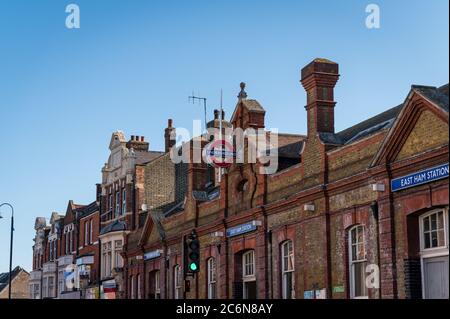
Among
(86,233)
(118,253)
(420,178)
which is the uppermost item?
(86,233)

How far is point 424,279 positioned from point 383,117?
8543 millimetres

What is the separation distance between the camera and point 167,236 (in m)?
38.6

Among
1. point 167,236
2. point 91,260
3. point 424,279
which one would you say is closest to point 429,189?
point 424,279

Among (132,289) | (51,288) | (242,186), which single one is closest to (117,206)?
(132,289)

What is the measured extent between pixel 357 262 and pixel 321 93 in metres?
5.95

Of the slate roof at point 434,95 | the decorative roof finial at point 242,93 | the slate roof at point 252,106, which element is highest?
the decorative roof finial at point 242,93

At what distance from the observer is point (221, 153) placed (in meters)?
32.4

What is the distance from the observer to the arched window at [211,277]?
33281 mm

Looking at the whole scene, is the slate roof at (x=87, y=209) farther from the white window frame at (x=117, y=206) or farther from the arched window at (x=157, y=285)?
the arched window at (x=157, y=285)

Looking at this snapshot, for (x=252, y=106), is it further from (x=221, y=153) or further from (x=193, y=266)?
(x=193, y=266)

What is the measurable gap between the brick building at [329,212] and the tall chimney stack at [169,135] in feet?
46.6

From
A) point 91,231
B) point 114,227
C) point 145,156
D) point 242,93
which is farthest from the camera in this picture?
point 91,231

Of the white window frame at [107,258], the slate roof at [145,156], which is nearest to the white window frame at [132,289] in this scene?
the white window frame at [107,258]
